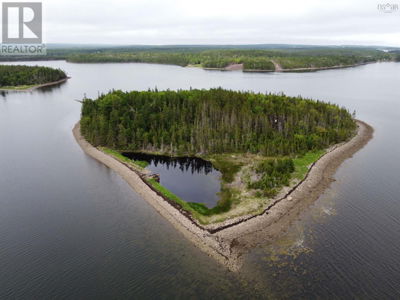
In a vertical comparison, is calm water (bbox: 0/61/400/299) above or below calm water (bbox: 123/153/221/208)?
below

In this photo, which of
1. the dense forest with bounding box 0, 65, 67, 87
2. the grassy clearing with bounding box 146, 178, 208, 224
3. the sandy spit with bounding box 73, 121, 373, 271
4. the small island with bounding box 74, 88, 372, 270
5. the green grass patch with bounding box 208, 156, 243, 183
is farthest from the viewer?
the dense forest with bounding box 0, 65, 67, 87

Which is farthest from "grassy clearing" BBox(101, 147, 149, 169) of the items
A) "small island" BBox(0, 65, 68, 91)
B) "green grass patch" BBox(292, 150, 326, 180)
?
"small island" BBox(0, 65, 68, 91)

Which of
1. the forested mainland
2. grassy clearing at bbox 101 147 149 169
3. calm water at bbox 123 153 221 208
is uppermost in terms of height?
the forested mainland

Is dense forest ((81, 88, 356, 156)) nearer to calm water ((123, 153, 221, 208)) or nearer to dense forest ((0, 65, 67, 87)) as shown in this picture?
calm water ((123, 153, 221, 208))

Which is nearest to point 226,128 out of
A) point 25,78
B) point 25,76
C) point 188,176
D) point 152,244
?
point 188,176

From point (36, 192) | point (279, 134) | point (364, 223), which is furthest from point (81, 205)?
point (279, 134)

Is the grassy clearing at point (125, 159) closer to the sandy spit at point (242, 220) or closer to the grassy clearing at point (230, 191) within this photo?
the grassy clearing at point (230, 191)

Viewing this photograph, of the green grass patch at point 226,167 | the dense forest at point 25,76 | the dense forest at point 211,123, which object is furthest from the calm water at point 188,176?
the dense forest at point 25,76
